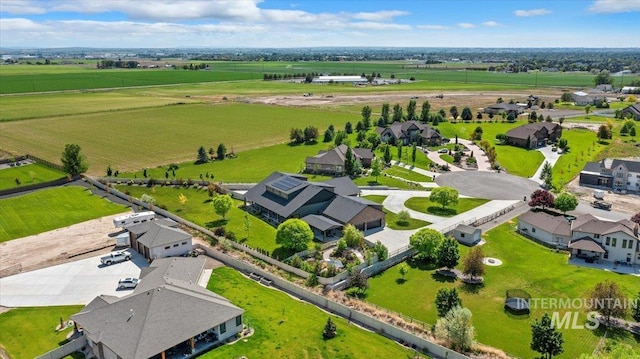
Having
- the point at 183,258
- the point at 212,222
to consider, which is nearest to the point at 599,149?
the point at 212,222

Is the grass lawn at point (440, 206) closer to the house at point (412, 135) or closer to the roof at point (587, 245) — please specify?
the roof at point (587, 245)

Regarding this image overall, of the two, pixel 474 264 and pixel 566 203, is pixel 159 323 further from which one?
pixel 566 203

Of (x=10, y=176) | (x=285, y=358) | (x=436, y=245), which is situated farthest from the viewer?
(x=10, y=176)

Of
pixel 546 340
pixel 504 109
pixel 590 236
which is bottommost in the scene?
pixel 546 340

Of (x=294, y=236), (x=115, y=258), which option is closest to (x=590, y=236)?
(x=294, y=236)

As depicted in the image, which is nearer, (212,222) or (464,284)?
(464,284)

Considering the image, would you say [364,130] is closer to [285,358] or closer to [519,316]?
[519,316]
